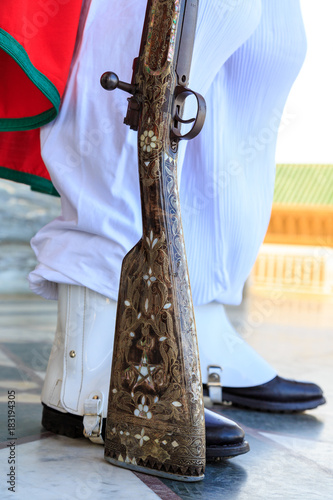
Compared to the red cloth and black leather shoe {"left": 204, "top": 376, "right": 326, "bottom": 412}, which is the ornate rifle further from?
black leather shoe {"left": 204, "top": 376, "right": 326, "bottom": 412}

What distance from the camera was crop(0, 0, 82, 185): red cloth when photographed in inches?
27.5

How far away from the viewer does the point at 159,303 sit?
615 millimetres

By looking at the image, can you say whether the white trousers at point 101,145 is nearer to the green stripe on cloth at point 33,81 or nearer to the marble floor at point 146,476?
the green stripe on cloth at point 33,81

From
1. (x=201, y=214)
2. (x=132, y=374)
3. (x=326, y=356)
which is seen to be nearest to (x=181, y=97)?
(x=132, y=374)

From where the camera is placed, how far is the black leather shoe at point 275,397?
1.00m

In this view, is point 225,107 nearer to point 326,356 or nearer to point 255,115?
point 255,115

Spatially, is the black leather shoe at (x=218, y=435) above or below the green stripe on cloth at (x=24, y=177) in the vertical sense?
below

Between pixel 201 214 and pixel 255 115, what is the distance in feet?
0.67

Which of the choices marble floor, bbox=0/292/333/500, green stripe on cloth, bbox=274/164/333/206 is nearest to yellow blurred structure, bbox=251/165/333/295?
green stripe on cloth, bbox=274/164/333/206

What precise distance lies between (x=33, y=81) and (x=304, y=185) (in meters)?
6.94

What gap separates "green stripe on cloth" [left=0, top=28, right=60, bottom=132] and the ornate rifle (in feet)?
0.42

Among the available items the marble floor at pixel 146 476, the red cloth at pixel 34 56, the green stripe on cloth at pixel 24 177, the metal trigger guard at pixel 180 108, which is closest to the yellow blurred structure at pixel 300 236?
the marble floor at pixel 146 476

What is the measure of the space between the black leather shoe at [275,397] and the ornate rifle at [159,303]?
0.40 metres

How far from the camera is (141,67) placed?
0.64 m
